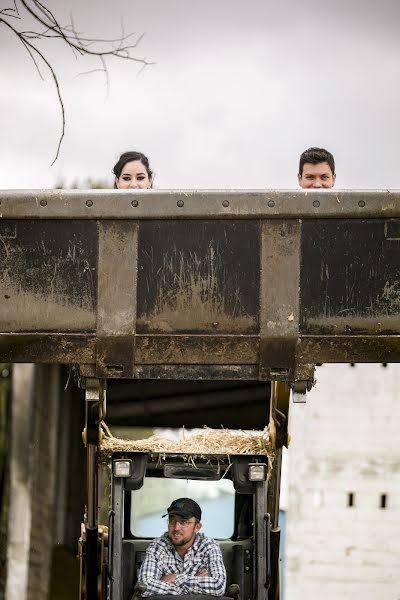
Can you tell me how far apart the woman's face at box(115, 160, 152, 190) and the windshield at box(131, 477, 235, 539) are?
228cm

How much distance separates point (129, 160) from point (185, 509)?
223cm

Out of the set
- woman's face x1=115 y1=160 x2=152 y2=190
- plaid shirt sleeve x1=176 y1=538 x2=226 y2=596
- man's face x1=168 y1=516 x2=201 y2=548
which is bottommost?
plaid shirt sleeve x1=176 y1=538 x2=226 y2=596

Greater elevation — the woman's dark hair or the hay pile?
the woman's dark hair

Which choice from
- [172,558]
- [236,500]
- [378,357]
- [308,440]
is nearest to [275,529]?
[236,500]

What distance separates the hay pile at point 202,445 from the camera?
9.59 metres

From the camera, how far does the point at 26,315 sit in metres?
7.55

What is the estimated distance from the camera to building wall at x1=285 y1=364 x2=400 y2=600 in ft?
88.5

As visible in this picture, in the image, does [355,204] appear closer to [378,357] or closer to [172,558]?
[378,357]

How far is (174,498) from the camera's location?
9.81 metres

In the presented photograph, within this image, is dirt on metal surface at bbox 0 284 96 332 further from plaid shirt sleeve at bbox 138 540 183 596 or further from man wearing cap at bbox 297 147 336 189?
plaid shirt sleeve at bbox 138 540 183 596

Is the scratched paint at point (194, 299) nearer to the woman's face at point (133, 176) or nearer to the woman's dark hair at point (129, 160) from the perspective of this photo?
the woman's face at point (133, 176)

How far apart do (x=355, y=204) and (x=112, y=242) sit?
1.31 metres

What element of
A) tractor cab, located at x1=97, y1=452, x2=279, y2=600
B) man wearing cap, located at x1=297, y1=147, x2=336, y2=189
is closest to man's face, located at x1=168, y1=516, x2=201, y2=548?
tractor cab, located at x1=97, y1=452, x2=279, y2=600

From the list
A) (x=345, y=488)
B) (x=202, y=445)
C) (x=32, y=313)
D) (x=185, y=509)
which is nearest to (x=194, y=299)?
(x=32, y=313)
